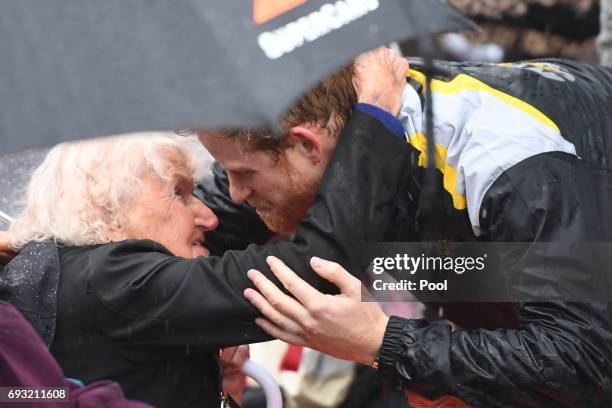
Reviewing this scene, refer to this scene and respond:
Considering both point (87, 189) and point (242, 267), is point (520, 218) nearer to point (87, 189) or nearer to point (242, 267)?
point (242, 267)

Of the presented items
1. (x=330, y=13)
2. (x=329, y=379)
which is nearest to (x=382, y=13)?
(x=330, y=13)

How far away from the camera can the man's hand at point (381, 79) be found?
2.75m

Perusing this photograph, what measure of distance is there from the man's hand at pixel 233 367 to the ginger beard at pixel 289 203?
1.27 ft

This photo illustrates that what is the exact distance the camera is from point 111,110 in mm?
1759

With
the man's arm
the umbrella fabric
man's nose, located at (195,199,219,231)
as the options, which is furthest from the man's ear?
the umbrella fabric

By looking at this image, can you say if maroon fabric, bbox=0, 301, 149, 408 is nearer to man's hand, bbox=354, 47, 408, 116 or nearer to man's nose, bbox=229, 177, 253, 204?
man's nose, bbox=229, 177, 253, 204

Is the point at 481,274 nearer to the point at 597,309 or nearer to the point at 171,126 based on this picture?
the point at 597,309

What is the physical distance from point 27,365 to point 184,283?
1.70ft

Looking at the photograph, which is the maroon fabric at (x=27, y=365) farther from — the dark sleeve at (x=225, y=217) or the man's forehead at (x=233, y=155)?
the dark sleeve at (x=225, y=217)

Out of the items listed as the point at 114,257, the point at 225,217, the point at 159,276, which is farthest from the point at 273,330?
the point at 225,217

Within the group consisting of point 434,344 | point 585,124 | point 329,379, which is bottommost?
point 329,379

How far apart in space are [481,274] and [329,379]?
2040 mm

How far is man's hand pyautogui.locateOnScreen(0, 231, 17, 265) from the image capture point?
9.40 ft

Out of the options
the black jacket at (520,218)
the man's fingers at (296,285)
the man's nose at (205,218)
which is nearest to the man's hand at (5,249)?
the man's nose at (205,218)
